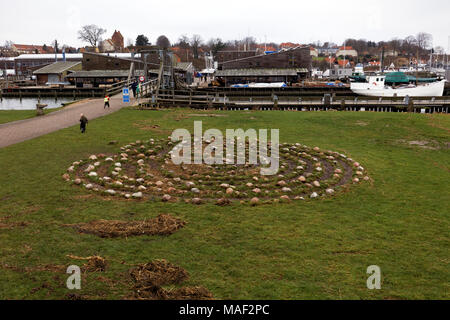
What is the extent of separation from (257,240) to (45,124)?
86.3ft

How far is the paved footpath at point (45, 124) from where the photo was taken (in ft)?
85.6

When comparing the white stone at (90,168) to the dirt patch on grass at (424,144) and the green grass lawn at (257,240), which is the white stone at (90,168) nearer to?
the green grass lawn at (257,240)

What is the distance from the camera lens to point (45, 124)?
102ft

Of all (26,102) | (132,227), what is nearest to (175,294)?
(132,227)

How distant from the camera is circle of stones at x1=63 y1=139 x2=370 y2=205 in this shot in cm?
1518

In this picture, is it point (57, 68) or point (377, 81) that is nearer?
point (377, 81)

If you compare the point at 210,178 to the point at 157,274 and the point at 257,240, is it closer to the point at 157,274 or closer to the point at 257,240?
the point at 257,240

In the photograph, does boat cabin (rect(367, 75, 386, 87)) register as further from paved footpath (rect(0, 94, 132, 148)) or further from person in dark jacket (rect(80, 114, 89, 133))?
person in dark jacket (rect(80, 114, 89, 133))

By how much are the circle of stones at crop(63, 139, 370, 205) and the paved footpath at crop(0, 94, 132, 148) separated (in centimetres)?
915

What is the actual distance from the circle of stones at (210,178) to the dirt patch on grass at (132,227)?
7.24 feet

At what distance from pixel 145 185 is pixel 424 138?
71.5ft

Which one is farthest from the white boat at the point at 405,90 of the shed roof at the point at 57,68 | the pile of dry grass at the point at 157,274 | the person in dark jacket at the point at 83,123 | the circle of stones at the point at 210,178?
the shed roof at the point at 57,68
